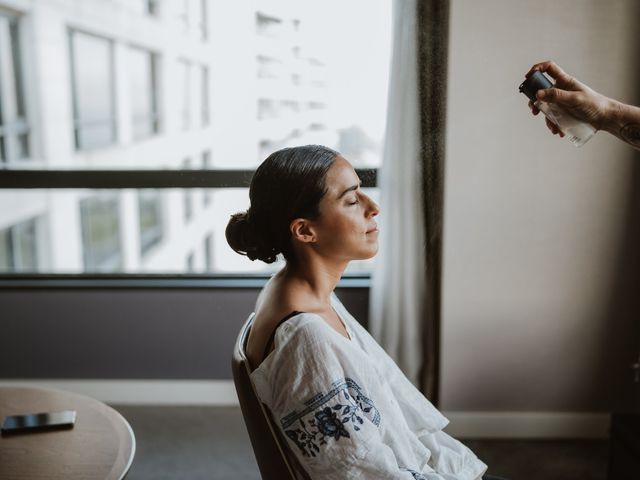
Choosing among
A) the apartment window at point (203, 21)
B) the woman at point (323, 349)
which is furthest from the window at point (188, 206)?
the woman at point (323, 349)

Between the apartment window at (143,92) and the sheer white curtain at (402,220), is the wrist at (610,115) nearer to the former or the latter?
the sheer white curtain at (402,220)

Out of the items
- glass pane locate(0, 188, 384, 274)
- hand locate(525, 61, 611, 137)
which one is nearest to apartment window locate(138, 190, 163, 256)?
glass pane locate(0, 188, 384, 274)

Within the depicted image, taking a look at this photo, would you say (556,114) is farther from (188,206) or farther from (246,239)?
(188,206)

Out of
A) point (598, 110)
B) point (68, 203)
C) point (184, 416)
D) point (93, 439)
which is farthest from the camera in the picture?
point (68, 203)

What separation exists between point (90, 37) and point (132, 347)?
6.88 ft

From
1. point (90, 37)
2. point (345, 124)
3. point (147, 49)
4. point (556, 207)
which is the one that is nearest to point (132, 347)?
point (345, 124)

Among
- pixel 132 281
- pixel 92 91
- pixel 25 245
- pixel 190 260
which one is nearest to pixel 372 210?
pixel 132 281

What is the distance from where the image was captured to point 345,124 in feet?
8.14

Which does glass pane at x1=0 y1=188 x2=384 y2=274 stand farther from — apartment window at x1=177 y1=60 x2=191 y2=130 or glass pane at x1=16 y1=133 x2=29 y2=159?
apartment window at x1=177 y1=60 x2=191 y2=130

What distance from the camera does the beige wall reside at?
2111mm

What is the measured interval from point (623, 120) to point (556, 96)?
212 mm

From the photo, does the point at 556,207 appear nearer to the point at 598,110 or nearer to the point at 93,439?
the point at 598,110

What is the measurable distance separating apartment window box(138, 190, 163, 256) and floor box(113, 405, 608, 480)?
8.87ft

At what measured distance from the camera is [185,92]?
4.33 m
